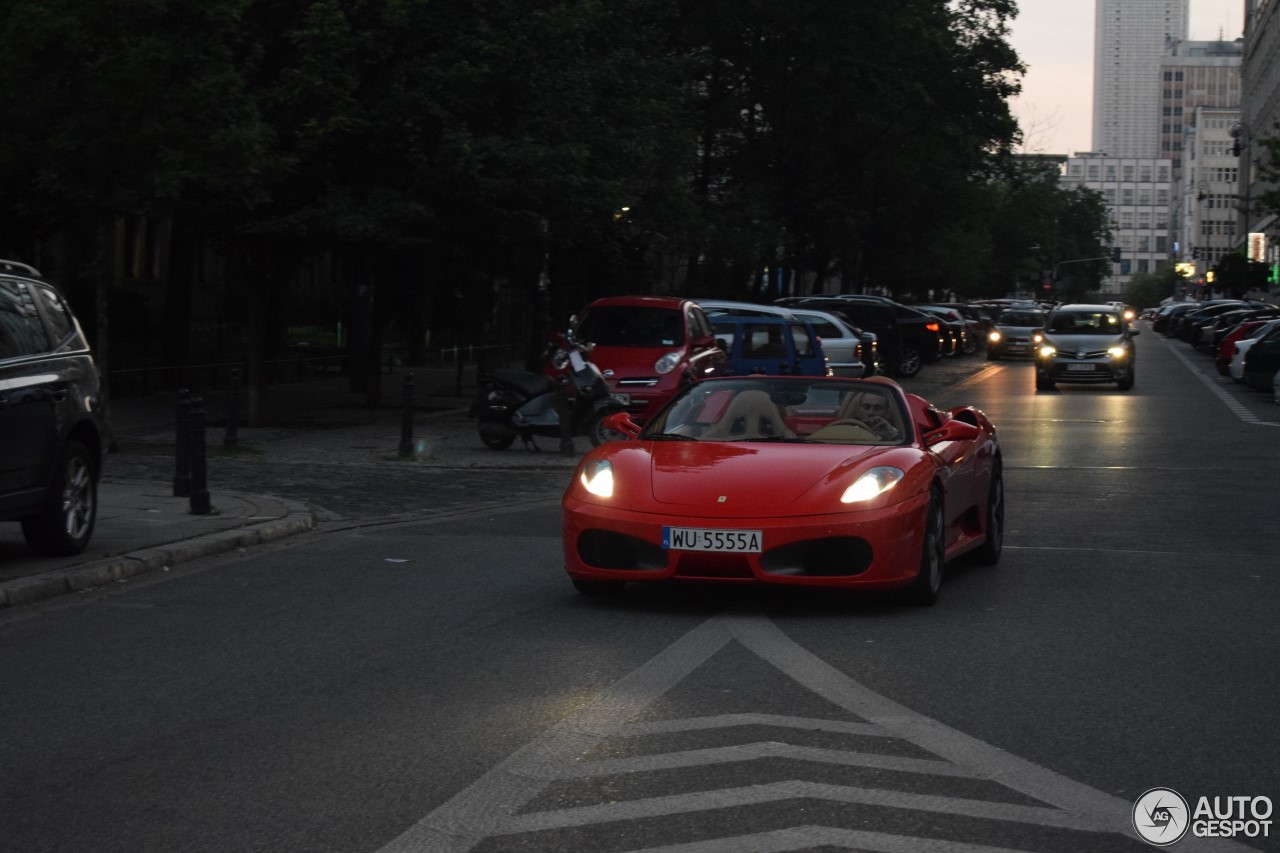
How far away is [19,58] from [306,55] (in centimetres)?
508

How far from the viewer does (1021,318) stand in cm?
5784

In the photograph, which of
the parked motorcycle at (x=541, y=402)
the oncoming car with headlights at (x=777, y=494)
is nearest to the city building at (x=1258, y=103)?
the parked motorcycle at (x=541, y=402)

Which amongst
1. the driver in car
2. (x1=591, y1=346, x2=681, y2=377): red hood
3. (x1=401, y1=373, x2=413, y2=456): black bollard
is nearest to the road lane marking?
the driver in car

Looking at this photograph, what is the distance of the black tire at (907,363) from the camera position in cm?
4478

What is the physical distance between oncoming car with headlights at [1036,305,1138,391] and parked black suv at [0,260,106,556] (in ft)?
94.6

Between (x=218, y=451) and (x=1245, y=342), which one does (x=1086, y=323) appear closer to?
(x=1245, y=342)

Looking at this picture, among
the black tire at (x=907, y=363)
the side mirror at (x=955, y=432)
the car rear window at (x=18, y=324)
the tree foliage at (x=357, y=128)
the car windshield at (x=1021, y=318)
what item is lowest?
the black tire at (x=907, y=363)

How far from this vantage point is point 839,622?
9.06 m

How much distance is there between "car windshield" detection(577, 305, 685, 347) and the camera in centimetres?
2436

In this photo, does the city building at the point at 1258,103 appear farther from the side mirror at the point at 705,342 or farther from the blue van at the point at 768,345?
the side mirror at the point at 705,342

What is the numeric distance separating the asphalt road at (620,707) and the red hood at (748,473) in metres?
0.58

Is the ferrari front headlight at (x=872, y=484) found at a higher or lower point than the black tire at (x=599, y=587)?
higher

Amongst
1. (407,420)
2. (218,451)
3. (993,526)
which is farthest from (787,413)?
(218,451)

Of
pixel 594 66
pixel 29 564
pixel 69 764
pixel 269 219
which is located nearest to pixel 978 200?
pixel 594 66
